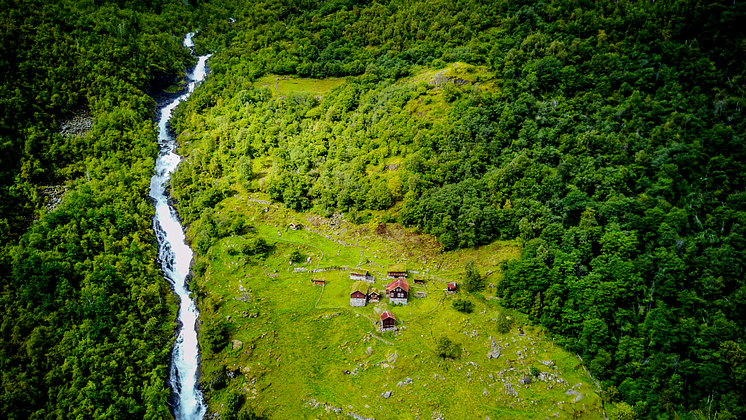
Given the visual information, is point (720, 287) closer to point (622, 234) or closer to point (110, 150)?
point (622, 234)

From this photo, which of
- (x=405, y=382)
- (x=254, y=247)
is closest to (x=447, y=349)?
(x=405, y=382)

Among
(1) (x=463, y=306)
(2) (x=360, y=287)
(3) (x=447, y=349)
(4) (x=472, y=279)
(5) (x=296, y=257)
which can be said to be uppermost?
(4) (x=472, y=279)

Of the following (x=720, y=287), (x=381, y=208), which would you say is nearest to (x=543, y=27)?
(x=381, y=208)

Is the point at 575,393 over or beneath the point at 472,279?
beneath

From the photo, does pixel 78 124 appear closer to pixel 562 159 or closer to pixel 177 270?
pixel 177 270

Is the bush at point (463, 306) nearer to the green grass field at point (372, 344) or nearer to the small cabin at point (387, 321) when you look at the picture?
the green grass field at point (372, 344)

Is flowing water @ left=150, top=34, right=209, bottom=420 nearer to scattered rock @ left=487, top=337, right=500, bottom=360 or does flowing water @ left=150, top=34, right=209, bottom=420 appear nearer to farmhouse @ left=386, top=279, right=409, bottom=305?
farmhouse @ left=386, top=279, right=409, bottom=305

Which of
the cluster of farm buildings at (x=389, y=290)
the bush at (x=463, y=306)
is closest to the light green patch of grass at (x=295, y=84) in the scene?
the cluster of farm buildings at (x=389, y=290)
